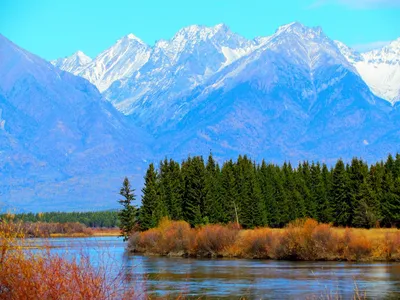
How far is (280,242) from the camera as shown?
92.1 metres

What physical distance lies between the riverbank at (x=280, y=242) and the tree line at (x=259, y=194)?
1288 centimetres

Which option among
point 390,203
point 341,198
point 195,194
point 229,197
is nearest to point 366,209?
point 390,203

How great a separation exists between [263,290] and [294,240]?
109 ft

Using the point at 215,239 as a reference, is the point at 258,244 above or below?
below

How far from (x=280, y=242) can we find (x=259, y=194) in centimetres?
3971

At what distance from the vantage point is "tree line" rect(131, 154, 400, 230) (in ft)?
400

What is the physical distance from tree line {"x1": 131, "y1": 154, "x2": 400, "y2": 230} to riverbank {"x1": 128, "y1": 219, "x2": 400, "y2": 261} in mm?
12877

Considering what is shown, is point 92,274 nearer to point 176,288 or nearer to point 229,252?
point 176,288

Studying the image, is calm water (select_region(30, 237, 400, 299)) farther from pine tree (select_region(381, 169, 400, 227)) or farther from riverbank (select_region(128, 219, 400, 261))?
pine tree (select_region(381, 169, 400, 227))

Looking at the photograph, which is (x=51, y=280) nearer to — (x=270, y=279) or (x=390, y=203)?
(x=270, y=279)

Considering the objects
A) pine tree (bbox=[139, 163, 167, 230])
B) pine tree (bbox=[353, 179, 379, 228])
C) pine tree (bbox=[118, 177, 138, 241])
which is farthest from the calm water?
pine tree (bbox=[118, 177, 138, 241])

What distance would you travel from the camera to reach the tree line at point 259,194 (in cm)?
12188

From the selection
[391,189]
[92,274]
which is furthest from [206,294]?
[391,189]

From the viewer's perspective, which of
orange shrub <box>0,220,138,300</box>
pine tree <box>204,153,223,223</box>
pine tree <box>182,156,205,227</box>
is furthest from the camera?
pine tree <box>204,153,223,223</box>
